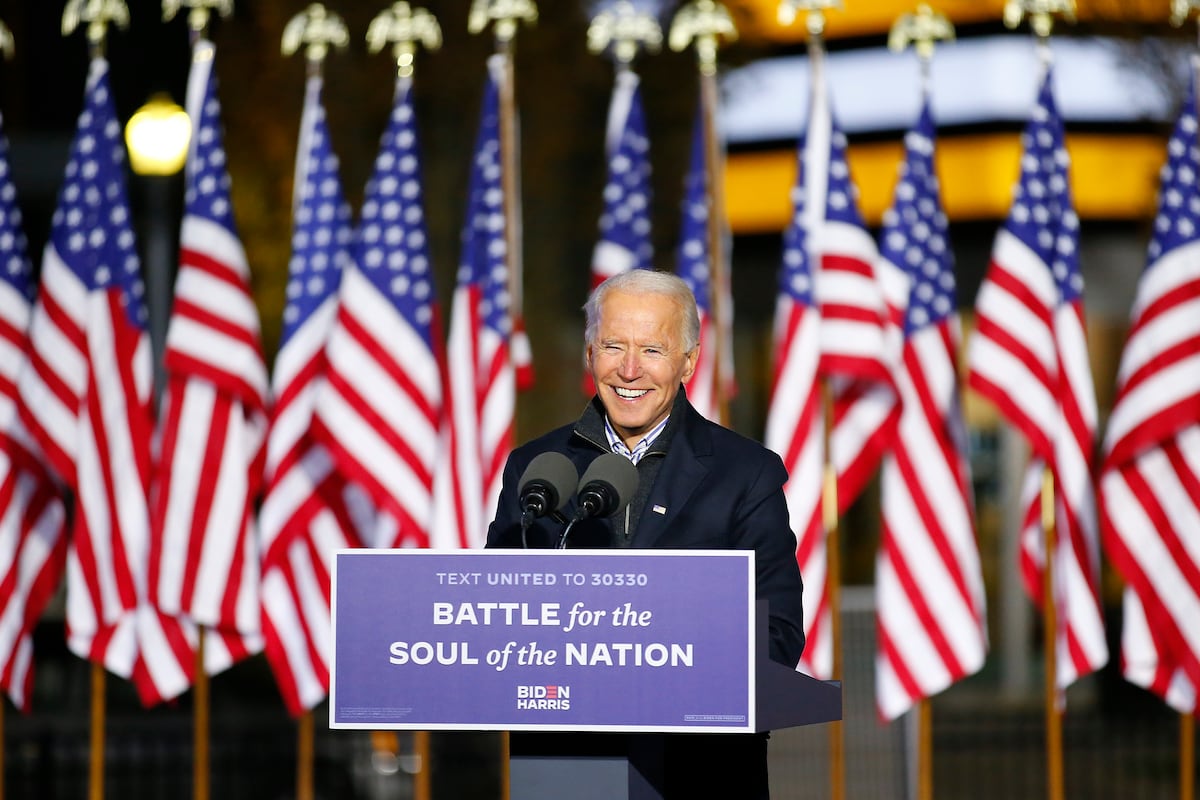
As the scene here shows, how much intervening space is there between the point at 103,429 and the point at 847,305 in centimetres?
336

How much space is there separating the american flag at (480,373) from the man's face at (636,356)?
15.0 feet

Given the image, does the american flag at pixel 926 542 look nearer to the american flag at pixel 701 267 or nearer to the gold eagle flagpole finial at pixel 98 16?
the american flag at pixel 701 267

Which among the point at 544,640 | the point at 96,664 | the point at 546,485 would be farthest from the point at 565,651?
the point at 96,664

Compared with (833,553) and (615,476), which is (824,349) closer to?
(833,553)

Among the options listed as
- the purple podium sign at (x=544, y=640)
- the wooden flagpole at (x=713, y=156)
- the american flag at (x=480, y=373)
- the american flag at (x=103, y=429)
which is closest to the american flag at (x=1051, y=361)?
the wooden flagpole at (x=713, y=156)

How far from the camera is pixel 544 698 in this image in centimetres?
299

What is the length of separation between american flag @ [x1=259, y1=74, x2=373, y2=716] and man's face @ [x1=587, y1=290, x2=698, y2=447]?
4825 millimetres

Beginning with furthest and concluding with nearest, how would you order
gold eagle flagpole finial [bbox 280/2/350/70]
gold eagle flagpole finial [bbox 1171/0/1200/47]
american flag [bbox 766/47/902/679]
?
gold eagle flagpole finial [bbox 280/2/350/70] → american flag [bbox 766/47/902/679] → gold eagle flagpole finial [bbox 1171/0/1200/47]

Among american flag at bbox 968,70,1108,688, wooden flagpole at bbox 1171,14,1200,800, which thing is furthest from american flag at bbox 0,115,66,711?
wooden flagpole at bbox 1171,14,1200,800

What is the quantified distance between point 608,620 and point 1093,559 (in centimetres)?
539

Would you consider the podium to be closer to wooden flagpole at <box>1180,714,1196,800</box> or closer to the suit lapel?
the suit lapel

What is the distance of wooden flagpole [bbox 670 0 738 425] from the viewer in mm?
8445

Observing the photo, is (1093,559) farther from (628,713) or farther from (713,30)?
(628,713)

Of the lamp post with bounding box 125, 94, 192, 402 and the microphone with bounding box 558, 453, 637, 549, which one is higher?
the lamp post with bounding box 125, 94, 192, 402
